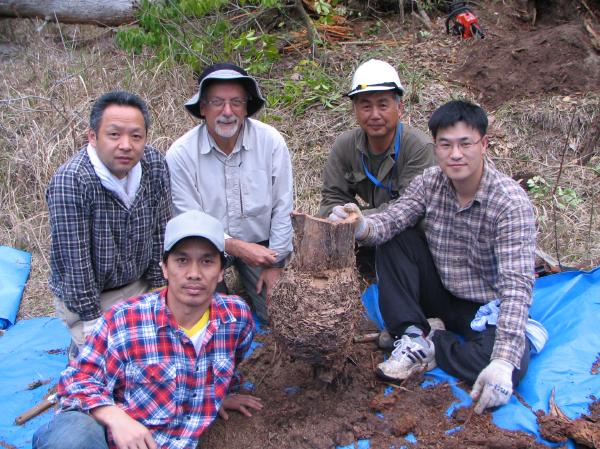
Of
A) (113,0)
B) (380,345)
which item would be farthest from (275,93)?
(380,345)

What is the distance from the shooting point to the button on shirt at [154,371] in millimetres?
2041

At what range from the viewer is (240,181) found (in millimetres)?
3211

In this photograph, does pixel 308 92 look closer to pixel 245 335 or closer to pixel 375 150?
pixel 375 150

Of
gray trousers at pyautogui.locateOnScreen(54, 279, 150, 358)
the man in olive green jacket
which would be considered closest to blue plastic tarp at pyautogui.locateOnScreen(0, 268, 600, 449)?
gray trousers at pyautogui.locateOnScreen(54, 279, 150, 358)

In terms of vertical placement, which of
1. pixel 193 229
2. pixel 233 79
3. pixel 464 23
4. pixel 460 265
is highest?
pixel 464 23

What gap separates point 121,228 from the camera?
2.70 meters

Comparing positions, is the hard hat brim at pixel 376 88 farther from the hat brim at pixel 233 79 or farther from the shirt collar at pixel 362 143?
the hat brim at pixel 233 79

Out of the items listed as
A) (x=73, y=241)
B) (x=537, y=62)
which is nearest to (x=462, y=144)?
(x=73, y=241)

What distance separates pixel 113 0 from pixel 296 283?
554 cm

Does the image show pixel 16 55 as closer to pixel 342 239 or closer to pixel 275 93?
pixel 275 93

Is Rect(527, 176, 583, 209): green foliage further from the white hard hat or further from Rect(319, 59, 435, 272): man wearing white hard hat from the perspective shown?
the white hard hat

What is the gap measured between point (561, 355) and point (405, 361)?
0.74m

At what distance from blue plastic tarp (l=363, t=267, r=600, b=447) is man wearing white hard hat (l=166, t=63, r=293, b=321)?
31.0 inches

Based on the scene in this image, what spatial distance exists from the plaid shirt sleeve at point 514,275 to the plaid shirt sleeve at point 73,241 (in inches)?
72.0
